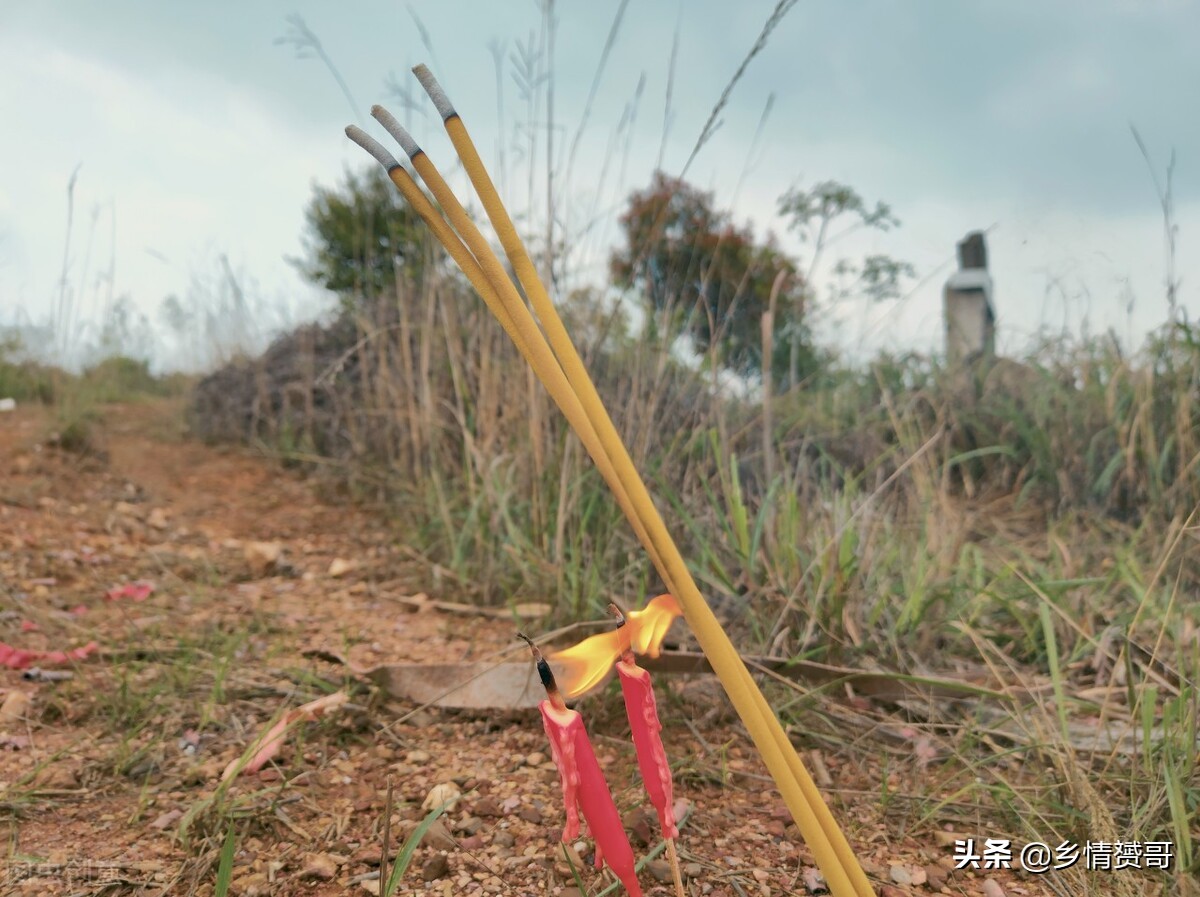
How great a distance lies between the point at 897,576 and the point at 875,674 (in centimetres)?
71

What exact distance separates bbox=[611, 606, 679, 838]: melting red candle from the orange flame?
10mm

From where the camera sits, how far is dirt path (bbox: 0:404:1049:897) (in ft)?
2.97

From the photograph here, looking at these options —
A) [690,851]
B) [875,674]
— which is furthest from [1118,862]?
[690,851]

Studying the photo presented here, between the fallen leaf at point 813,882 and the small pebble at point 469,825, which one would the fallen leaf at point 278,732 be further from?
the fallen leaf at point 813,882

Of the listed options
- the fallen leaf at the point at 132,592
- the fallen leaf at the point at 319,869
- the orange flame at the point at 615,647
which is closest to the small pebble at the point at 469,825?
the fallen leaf at the point at 319,869

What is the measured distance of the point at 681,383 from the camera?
86.0 inches

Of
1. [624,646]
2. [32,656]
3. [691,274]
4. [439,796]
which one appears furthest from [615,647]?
[691,274]

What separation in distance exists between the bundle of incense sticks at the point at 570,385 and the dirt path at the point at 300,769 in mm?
477

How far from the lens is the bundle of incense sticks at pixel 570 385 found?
0.43 metres

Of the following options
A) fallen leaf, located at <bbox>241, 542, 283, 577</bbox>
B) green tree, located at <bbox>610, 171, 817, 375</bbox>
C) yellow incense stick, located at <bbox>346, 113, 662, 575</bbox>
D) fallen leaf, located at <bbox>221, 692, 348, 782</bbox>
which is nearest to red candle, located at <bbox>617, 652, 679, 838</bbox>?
yellow incense stick, located at <bbox>346, 113, 662, 575</bbox>

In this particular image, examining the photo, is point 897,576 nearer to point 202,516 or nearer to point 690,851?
point 690,851

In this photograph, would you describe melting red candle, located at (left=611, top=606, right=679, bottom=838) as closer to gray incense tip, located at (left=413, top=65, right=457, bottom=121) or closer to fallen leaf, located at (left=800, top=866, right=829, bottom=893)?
gray incense tip, located at (left=413, top=65, right=457, bottom=121)

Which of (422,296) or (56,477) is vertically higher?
(422,296)

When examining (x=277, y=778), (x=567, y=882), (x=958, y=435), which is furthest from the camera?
(x=958, y=435)
